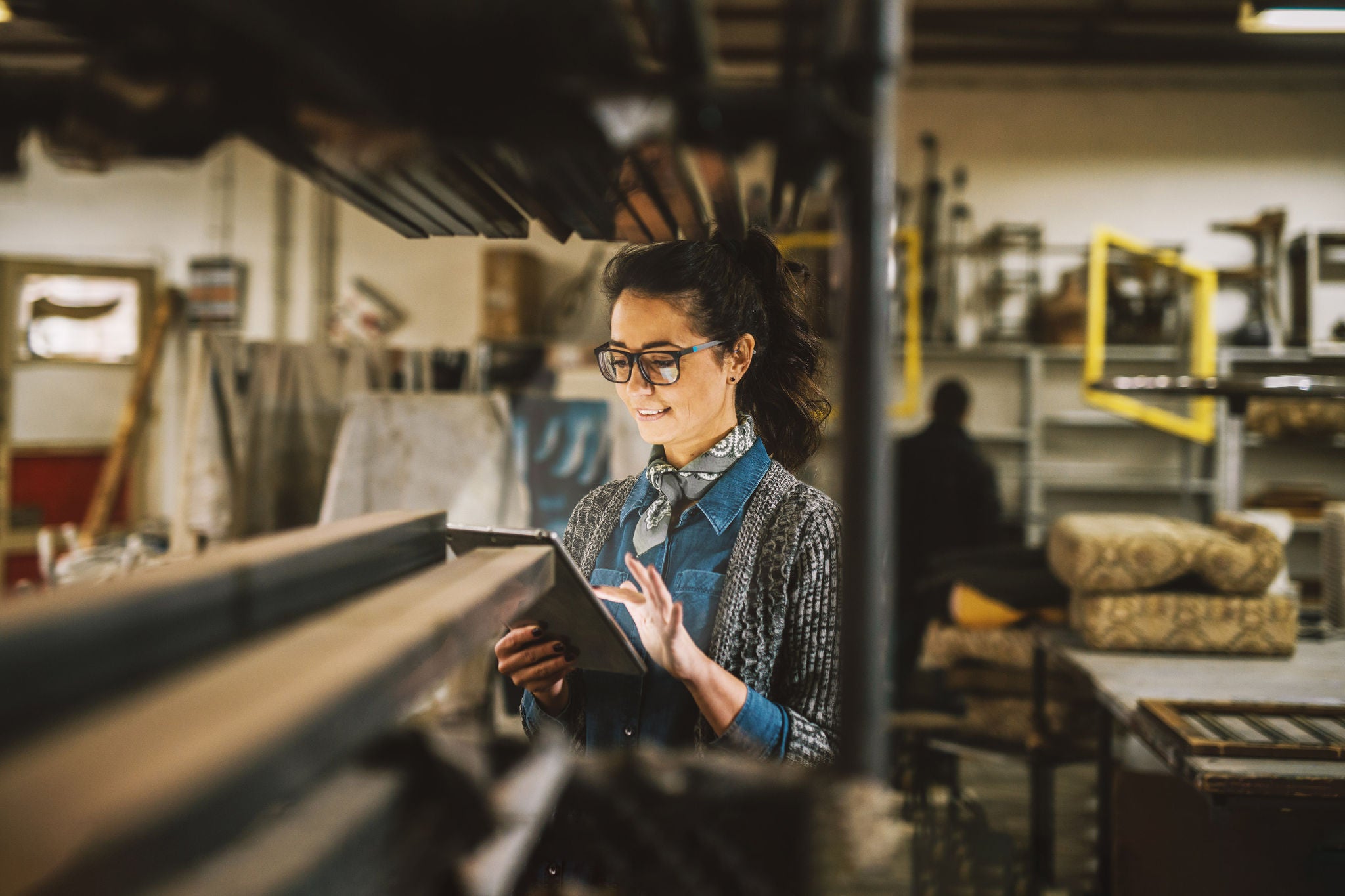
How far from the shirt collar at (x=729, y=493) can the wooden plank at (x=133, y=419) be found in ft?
16.5

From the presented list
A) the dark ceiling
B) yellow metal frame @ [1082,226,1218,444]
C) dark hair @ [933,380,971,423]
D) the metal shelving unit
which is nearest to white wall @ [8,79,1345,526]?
the dark ceiling

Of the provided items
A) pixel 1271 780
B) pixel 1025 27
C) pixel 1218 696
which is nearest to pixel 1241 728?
pixel 1218 696

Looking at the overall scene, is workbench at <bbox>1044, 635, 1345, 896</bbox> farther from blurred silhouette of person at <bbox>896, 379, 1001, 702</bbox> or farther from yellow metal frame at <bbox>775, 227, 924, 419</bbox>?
yellow metal frame at <bbox>775, 227, 924, 419</bbox>

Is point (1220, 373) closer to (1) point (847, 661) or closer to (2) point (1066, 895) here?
(2) point (1066, 895)

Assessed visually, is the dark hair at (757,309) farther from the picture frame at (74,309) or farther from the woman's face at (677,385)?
the picture frame at (74,309)

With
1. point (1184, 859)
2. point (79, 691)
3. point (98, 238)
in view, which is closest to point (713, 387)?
point (79, 691)

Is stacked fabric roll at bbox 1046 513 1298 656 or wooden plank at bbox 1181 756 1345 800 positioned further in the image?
stacked fabric roll at bbox 1046 513 1298 656

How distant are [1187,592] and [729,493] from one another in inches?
72.7

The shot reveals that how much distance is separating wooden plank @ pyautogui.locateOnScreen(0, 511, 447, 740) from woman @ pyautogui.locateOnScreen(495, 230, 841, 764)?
1.33 ft

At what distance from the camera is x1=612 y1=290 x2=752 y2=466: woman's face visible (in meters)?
1.01

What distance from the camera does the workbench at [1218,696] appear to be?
1.38m

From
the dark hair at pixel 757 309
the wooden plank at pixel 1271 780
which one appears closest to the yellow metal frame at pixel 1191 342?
the wooden plank at pixel 1271 780

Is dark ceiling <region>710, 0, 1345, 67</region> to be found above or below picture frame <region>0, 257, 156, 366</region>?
above

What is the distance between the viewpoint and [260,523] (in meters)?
3.13
